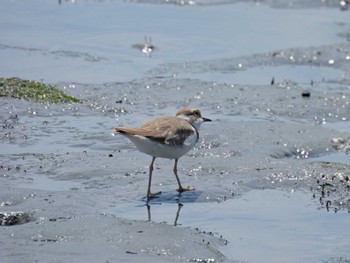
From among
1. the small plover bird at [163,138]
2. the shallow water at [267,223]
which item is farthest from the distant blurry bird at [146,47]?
the shallow water at [267,223]

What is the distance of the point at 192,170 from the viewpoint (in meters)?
11.5

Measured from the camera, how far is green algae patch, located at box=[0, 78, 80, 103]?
14172 millimetres

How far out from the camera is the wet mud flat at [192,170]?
29.3 ft

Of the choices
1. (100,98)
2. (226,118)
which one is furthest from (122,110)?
(226,118)

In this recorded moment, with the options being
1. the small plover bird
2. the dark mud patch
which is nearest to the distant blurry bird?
the small plover bird

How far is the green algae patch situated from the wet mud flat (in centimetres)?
18

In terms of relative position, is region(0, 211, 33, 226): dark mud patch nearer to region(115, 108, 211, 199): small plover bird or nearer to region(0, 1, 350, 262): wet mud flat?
region(0, 1, 350, 262): wet mud flat

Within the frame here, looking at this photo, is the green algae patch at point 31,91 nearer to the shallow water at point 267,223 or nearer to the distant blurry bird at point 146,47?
the distant blurry bird at point 146,47

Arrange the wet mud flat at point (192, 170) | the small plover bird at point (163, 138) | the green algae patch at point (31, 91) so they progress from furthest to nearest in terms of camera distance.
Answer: the green algae patch at point (31, 91), the small plover bird at point (163, 138), the wet mud flat at point (192, 170)

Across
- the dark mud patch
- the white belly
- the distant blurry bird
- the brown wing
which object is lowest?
the dark mud patch

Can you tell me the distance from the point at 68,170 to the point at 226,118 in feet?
11.7

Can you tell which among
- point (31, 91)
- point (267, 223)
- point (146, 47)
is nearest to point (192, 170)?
point (267, 223)

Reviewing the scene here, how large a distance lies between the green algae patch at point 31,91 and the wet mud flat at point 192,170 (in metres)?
0.18

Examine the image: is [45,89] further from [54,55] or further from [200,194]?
[200,194]
